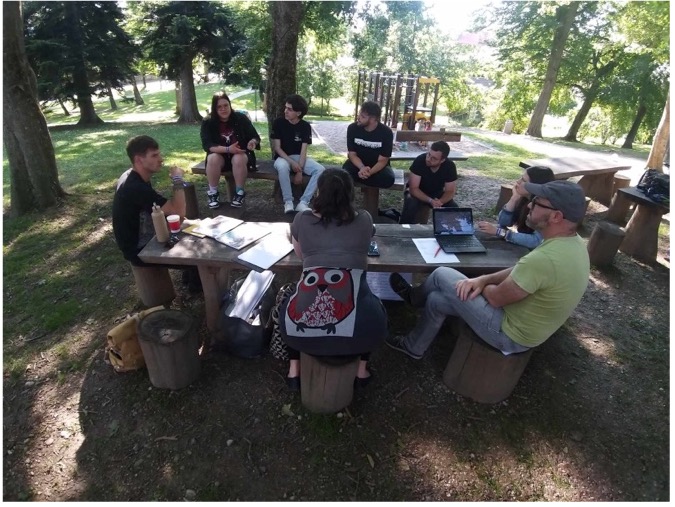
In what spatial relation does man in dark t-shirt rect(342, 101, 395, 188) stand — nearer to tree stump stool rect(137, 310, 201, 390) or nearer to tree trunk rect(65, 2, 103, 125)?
tree stump stool rect(137, 310, 201, 390)

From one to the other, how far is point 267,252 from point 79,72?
53.3 feet

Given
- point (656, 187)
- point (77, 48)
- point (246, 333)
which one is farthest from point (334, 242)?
point (77, 48)

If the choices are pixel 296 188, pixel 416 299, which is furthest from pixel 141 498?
pixel 296 188

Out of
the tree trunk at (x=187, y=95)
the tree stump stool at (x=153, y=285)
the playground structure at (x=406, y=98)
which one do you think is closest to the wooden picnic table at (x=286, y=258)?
the tree stump stool at (x=153, y=285)

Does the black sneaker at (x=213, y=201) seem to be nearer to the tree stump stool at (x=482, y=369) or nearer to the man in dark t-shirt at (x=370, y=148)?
the man in dark t-shirt at (x=370, y=148)

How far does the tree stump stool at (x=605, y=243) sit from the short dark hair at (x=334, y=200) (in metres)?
3.88

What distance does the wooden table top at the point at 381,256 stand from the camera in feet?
9.89

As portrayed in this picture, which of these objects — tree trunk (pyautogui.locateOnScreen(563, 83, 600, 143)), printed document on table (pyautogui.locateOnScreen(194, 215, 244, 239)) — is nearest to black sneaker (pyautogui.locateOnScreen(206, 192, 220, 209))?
printed document on table (pyautogui.locateOnScreen(194, 215, 244, 239))

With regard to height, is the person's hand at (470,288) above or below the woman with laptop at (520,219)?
below

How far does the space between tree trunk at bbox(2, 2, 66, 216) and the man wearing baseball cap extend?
20.1 ft

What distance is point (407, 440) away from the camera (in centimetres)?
269

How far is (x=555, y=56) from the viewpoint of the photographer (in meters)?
15.9

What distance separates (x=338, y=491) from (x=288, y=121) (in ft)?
14.6

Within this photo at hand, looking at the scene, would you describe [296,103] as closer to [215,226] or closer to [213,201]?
[213,201]
